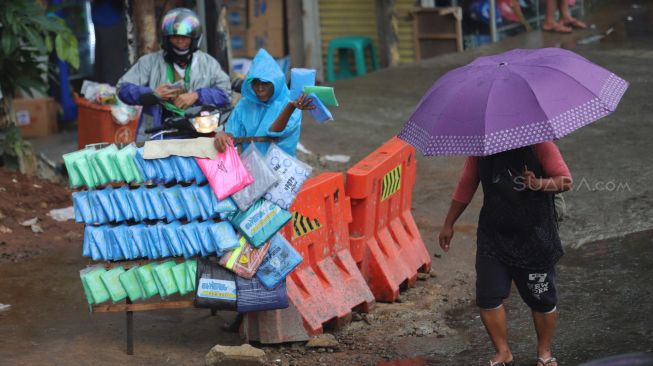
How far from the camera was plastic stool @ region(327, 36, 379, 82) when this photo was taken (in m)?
17.2

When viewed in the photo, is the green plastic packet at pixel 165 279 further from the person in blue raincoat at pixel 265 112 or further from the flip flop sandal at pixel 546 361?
the flip flop sandal at pixel 546 361

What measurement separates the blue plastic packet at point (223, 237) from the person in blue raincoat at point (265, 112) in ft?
1.60

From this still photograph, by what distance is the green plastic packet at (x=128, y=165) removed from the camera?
616cm

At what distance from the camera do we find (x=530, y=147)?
5.62 metres

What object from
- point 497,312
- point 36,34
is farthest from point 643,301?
point 36,34

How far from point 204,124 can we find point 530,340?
241cm

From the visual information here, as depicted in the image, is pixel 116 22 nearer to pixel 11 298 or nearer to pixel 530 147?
pixel 11 298

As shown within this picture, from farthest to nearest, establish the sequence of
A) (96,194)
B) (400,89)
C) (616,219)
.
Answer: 1. (400,89)
2. (616,219)
3. (96,194)

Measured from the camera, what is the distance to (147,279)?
6297mm

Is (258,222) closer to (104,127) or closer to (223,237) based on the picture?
(223,237)

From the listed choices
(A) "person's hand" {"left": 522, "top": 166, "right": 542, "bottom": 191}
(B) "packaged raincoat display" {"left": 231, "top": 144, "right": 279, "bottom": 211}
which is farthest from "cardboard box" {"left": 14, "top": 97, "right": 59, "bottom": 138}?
(A) "person's hand" {"left": 522, "top": 166, "right": 542, "bottom": 191}

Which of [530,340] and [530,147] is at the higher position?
[530,147]

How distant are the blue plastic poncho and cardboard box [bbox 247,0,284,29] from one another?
10.5 metres

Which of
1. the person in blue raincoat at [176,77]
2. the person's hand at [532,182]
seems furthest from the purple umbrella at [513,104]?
the person in blue raincoat at [176,77]
